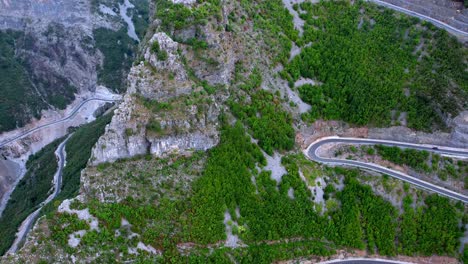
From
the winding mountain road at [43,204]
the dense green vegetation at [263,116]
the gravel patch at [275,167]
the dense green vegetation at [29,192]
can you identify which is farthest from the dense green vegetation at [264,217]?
the dense green vegetation at [29,192]

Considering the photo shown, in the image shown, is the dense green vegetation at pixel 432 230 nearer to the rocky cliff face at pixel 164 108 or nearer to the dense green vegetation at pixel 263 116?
the dense green vegetation at pixel 263 116

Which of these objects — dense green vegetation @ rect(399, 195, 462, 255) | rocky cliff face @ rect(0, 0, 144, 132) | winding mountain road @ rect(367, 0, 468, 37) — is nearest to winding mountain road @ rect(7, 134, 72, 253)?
rocky cliff face @ rect(0, 0, 144, 132)

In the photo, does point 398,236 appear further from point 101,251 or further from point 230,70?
point 101,251

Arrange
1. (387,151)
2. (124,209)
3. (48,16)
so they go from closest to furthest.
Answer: (124,209) < (387,151) < (48,16)

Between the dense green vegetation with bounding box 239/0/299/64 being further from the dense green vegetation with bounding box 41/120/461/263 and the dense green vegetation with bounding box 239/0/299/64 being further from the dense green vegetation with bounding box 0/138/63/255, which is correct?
the dense green vegetation with bounding box 0/138/63/255

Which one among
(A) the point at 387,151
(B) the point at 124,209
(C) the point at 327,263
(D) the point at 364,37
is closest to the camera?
(B) the point at 124,209

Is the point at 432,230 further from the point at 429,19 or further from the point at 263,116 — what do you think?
the point at 429,19

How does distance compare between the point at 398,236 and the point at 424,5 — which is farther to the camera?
the point at 424,5

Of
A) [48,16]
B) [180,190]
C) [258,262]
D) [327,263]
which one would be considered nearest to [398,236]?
[327,263]
